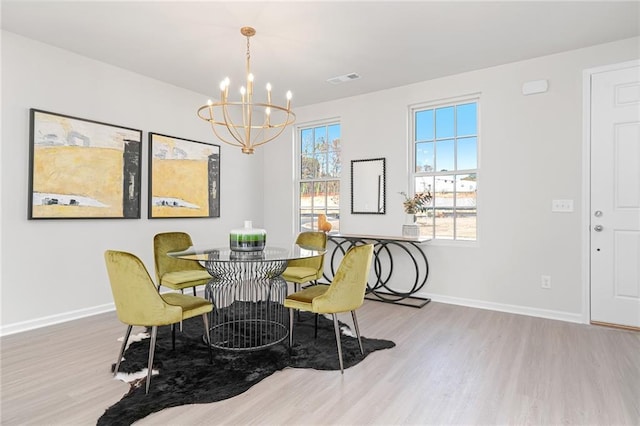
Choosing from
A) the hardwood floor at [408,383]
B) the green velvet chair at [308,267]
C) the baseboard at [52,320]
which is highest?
the green velvet chair at [308,267]

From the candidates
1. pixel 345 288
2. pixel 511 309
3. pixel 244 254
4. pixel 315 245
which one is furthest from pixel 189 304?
pixel 511 309

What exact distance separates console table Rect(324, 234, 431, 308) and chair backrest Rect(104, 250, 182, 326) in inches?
104

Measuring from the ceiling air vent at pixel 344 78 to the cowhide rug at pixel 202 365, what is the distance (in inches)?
109

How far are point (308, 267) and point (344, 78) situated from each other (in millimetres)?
2236

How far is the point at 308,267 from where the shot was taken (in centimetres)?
375

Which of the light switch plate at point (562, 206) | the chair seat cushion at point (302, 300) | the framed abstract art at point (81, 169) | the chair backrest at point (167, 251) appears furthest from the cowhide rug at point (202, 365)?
the light switch plate at point (562, 206)

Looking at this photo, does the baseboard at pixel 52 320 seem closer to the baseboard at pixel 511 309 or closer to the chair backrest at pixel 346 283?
the chair backrest at pixel 346 283

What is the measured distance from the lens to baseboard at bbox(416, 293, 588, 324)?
3.57 meters

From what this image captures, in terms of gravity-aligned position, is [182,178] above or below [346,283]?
above

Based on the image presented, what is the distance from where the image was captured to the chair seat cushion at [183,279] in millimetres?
3229

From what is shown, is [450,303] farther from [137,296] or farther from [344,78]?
[137,296]

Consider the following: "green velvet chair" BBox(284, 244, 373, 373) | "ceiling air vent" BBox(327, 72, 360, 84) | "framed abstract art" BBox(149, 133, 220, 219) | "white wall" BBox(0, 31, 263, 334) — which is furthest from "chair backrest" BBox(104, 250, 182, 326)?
"ceiling air vent" BBox(327, 72, 360, 84)

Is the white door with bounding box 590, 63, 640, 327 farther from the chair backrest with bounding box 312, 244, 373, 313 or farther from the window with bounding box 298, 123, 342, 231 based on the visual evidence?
the window with bounding box 298, 123, 342, 231

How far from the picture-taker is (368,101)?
4.82 meters
